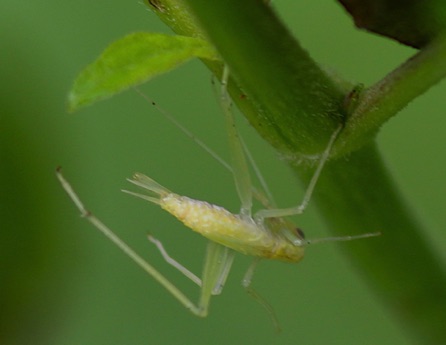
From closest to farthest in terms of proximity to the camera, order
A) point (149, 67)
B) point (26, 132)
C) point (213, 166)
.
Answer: point (149, 67), point (26, 132), point (213, 166)

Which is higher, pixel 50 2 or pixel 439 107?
pixel 50 2

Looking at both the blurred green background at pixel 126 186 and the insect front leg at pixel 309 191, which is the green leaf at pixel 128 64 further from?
the blurred green background at pixel 126 186

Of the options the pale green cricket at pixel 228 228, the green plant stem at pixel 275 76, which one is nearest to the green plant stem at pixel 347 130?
the green plant stem at pixel 275 76

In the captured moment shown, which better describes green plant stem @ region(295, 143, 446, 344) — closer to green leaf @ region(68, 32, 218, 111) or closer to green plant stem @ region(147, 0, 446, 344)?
green plant stem @ region(147, 0, 446, 344)

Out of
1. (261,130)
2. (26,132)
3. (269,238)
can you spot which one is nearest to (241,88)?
(261,130)

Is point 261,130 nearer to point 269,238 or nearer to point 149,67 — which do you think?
point 149,67

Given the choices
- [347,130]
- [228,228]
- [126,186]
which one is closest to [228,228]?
[228,228]

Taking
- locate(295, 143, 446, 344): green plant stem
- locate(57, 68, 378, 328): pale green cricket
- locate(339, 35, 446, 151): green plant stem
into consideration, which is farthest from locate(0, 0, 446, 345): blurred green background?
locate(339, 35, 446, 151): green plant stem
